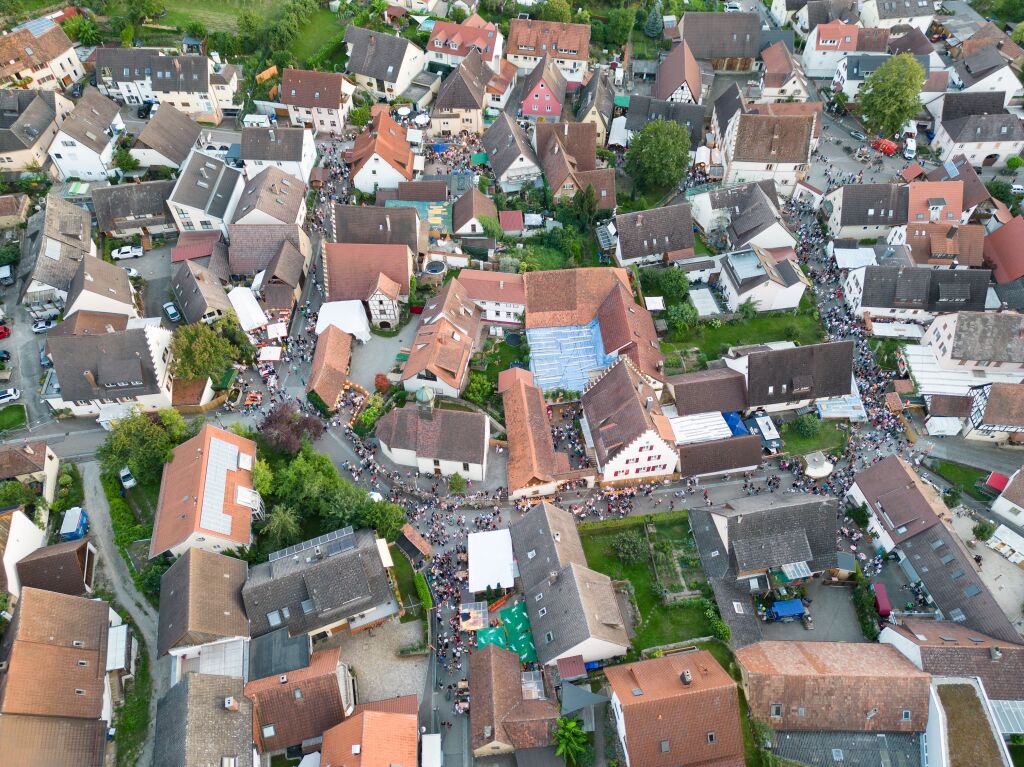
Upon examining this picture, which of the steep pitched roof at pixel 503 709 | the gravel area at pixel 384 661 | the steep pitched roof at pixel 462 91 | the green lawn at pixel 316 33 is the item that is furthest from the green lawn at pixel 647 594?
the green lawn at pixel 316 33

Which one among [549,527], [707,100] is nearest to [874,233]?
[707,100]

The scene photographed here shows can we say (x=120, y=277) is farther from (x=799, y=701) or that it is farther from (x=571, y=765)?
(x=799, y=701)

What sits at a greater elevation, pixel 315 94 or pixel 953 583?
pixel 315 94

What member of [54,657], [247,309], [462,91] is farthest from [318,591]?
[462,91]

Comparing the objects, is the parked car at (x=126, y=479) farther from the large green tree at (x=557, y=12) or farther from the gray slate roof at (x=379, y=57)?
the large green tree at (x=557, y=12)

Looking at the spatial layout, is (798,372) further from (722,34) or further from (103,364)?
(722,34)

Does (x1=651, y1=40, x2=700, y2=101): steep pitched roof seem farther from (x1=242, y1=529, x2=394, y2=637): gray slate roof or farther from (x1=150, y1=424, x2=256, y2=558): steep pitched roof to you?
(x1=242, y1=529, x2=394, y2=637): gray slate roof

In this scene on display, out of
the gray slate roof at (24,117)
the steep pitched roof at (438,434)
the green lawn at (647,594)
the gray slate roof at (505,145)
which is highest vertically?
the gray slate roof at (24,117)

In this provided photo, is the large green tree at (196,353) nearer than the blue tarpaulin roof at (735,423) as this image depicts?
Yes

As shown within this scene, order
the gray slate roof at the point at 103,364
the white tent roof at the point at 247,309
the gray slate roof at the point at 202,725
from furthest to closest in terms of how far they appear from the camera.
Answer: the white tent roof at the point at 247,309, the gray slate roof at the point at 103,364, the gray slate roof at the point at 202,725
